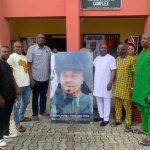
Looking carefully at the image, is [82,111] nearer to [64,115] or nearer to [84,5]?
[64,115]

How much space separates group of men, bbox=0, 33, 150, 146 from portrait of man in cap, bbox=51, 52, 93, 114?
0.05 meters

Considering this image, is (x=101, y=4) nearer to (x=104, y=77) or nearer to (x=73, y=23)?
(x=73, y=23)

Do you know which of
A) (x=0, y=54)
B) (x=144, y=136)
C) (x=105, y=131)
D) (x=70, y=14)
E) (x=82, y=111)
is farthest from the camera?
(x=70, y=14)

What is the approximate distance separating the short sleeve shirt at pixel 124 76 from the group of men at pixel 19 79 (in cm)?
160

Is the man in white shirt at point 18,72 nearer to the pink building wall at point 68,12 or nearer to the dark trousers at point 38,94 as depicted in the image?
the dark trousers at point 38,94

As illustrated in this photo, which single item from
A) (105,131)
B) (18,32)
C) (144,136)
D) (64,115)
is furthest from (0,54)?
(18,32)

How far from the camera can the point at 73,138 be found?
333cm

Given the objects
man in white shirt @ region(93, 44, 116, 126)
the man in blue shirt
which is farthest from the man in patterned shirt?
the man in blue shirt

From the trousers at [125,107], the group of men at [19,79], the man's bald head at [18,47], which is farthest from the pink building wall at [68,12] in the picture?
the trousers at [125,107]

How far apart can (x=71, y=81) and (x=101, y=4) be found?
2339 mm

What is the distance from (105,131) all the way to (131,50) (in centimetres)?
189

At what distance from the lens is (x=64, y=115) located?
155 inches

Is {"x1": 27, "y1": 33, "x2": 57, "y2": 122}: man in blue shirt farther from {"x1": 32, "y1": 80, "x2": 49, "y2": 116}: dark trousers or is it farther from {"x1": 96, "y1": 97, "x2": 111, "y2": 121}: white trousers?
{"x1": 96, "y1": 97, "x2": 111, "y2": 121}: white trousers

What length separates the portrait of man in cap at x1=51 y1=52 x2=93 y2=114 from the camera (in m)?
3.87
